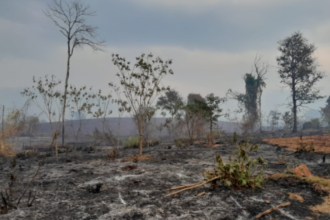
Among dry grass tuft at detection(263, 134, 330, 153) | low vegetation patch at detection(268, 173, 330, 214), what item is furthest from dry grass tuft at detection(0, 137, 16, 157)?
dry grass tuft at detection(263, 134, 330, 153)

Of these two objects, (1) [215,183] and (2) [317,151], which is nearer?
(1) [215,183]

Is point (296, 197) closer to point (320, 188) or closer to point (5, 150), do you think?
point (320, 188)

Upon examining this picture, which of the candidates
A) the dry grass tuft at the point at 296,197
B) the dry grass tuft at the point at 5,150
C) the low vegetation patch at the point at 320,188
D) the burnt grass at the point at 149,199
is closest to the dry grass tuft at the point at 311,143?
the burnt grass at the point at 149,199

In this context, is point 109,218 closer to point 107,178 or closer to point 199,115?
point 107,178

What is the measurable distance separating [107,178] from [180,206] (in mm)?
2537

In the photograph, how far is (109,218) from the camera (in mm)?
3488

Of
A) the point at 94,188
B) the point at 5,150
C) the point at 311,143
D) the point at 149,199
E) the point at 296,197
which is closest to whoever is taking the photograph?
the point at 296,197

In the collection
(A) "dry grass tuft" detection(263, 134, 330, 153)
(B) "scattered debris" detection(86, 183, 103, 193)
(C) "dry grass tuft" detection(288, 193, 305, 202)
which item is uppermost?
(A) "dry grass tuft" detection(263, 134, 330, 153)

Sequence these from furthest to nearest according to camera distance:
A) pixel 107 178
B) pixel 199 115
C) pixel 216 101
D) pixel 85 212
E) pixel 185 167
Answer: pixel 199 115 < pixel 216 101 < pixel 185 167 < pixel 107 178 < pixel 85 212

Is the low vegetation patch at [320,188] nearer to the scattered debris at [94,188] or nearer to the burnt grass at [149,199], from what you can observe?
the burnt grass at [149,199]

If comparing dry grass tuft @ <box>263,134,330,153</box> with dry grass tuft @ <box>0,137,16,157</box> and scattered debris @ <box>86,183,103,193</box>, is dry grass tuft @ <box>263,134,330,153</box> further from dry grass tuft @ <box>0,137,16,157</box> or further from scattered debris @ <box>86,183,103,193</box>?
dry grass tuft @ <box>0,137,16,157</box>

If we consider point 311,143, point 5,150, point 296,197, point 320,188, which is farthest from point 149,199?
point 5,150

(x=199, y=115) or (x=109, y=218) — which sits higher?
(x=199, y=115)

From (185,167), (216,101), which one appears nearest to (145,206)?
(185,167)
